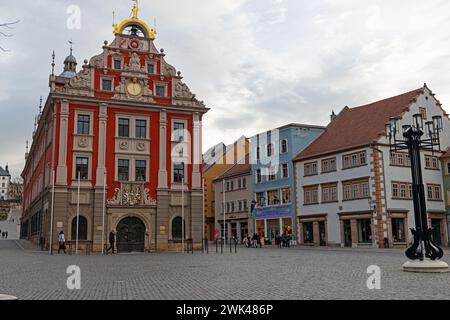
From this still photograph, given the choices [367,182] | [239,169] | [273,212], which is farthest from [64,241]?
[239,169]

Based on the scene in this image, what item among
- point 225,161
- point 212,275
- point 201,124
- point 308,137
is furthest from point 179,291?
point 225,161

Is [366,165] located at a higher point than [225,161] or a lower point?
lower

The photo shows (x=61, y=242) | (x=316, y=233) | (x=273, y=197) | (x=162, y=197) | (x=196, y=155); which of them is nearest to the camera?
(x=61, y=242)

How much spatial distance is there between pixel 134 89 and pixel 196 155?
26.1 feet

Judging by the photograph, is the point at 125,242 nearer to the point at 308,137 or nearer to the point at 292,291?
the point at 308,137

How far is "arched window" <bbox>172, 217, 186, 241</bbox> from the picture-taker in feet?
143

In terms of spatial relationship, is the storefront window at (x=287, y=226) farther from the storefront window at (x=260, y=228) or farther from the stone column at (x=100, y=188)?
the stone column at (x=100, y=188)

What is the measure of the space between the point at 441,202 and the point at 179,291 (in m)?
44.1

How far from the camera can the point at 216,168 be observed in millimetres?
81812

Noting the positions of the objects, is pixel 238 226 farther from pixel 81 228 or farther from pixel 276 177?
pixel 81 228
